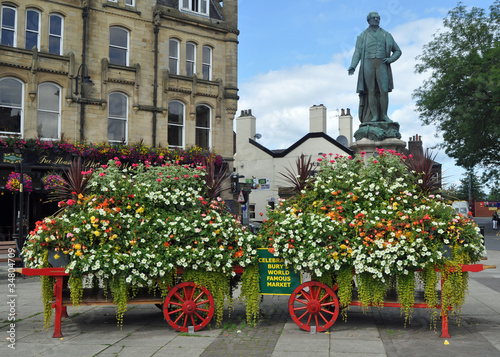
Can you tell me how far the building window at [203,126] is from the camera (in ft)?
86.4

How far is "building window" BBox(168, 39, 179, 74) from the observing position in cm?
2550

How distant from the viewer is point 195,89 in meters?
25.8

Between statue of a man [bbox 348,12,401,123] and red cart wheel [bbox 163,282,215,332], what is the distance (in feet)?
25.7

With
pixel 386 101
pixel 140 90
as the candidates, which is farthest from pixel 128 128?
pixel 386 101

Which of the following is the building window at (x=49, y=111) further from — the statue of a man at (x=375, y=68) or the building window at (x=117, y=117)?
the statue of a man at (x=375, y=68)

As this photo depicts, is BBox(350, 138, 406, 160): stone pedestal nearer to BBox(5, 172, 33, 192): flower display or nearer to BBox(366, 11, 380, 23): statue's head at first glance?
BBox(366, 11, 380, 23): statue's head

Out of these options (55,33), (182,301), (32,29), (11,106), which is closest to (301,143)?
(55,33)

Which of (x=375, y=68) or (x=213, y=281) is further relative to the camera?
(x=375, y=68)

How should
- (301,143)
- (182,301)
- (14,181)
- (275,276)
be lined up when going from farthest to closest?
(301,143)
(14,181)
(275,276)
(182,301)

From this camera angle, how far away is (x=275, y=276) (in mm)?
7371

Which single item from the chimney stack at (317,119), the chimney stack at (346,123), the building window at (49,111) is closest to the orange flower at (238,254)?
the building window at (49,111)

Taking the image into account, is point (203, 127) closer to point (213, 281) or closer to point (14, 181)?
point (14, 181)

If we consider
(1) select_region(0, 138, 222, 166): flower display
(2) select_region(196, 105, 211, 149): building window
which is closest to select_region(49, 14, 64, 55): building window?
(1) select_region(0, 138, 222, 166): flower display

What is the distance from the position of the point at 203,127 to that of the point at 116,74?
5.17 m
